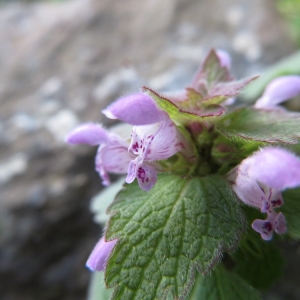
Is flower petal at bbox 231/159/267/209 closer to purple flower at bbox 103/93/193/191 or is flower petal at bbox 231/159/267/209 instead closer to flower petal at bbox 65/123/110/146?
purple flower at bbox 103/93/193/191

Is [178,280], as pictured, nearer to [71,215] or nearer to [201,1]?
[71,215]

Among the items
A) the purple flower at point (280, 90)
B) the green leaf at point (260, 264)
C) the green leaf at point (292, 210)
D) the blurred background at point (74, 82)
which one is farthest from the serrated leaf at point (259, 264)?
the blurred background at point (74, 82)

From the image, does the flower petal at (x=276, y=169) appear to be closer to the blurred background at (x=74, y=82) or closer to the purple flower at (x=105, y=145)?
the purple flower at (x=105, y=145)

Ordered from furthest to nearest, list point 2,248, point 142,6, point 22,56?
point 142,6
point 22,56
point 2,248

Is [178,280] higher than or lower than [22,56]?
lower

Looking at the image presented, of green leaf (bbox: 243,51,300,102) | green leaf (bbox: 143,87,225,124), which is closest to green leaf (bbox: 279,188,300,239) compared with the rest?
green leaf (bbox: 143,87,225,124)

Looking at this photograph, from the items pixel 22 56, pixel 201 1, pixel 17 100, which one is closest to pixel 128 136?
pixel 17 100

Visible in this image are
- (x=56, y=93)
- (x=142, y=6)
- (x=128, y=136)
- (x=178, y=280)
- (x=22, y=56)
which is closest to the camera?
(x=178, y=280)
